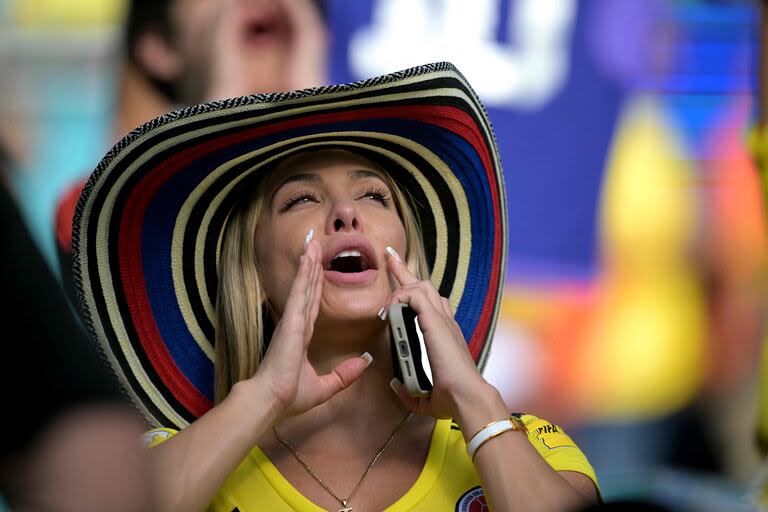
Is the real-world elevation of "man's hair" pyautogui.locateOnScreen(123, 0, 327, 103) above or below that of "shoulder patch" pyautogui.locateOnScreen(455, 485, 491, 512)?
above

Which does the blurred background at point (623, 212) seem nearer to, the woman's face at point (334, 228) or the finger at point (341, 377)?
the woman's face at point (334, 228)

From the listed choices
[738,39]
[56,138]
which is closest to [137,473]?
[56,138]

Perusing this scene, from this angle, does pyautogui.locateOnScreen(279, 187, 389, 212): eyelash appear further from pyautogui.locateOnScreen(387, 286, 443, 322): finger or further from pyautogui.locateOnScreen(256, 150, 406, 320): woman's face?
pyautogui.locateOnScreen(387, 286, 443, 322): finger

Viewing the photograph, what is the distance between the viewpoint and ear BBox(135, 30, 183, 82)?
365 cm

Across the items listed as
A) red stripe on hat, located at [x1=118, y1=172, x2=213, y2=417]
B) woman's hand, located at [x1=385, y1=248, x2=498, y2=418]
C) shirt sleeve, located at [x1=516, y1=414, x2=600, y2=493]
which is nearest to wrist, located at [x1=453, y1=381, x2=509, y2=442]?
woman's hand, located at [x1=385, y1=248, x2=498, y2=418]

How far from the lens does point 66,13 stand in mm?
3604

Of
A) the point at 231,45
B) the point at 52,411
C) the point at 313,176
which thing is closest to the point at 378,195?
the point at 313,176

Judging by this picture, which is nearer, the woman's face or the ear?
the woman's face

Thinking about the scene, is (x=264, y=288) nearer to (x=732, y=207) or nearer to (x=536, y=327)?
(x=536, y=327)

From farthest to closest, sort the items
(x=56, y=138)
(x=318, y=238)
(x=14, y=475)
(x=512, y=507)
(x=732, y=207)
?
(x=732, y=207) → (x=56, y=138) → (x=318, y=238) → (x=512, y=507) → (x=14, y=475)

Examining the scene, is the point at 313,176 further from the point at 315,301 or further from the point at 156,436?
the point at 156,436

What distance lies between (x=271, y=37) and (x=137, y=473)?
295 centimetres

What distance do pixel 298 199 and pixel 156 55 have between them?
1763 mm

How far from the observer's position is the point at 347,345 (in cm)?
206
